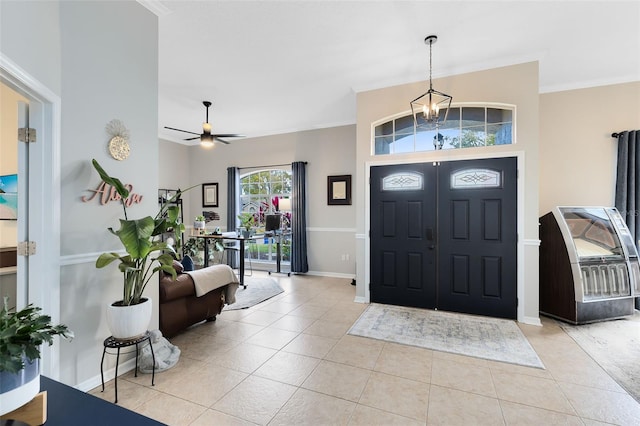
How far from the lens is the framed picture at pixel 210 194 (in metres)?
7.61

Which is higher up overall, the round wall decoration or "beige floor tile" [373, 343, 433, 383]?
the round wall decoration

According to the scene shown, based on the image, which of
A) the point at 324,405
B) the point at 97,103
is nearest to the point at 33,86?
→ the point at 97,103

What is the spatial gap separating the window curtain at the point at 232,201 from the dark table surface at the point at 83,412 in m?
6.25

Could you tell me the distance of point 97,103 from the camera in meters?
2.34

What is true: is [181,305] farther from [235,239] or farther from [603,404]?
[603,404]

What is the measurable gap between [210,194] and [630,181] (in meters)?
8.11

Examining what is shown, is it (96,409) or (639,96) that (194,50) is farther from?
(639,96)

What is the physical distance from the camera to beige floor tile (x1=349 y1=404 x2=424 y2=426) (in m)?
1.92

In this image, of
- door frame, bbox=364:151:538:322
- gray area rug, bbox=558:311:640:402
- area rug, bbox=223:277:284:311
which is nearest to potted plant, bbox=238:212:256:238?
area rug, bbox=223:277:284:311

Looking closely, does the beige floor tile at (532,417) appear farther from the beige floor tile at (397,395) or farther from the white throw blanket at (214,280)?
the white throw blanket at (214,280)

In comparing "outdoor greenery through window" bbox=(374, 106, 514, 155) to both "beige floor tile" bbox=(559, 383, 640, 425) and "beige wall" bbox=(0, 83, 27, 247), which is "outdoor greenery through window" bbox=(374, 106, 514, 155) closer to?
"beige floor tile" bbox=(559, 383, 640, 425)

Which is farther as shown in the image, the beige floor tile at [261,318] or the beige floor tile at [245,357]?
the beige floor tile at [261,318]

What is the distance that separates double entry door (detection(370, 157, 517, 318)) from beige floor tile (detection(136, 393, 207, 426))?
2948 millimetres

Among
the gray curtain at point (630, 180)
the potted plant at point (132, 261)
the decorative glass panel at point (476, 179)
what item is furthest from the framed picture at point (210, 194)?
the gray curtain at point (630, 180)
